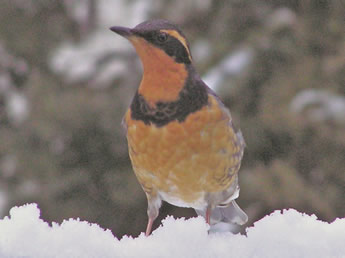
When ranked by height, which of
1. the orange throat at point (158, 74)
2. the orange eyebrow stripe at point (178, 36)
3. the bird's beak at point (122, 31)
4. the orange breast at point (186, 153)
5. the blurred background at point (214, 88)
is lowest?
the blurred background at point (214, 88)

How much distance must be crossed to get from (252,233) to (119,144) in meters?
3.08

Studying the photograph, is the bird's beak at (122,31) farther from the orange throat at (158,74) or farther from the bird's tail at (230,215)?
the bird's tail at (230,215)

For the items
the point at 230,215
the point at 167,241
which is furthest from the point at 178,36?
the point at 230,215

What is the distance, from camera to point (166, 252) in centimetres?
122

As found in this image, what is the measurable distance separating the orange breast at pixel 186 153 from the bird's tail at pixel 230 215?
0.41m

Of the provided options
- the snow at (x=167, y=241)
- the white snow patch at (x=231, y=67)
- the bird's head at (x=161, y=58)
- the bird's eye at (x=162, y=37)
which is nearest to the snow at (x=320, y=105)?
the white snow patch at (x=231, y=67)

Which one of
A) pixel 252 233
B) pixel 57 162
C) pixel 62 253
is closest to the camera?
pixel 62 253

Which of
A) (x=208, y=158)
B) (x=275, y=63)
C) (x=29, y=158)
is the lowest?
(x=29, y=158)

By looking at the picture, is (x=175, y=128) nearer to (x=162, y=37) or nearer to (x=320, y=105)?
(x=162, y=37)

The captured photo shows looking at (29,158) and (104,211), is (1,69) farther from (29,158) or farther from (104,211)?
(104,211)

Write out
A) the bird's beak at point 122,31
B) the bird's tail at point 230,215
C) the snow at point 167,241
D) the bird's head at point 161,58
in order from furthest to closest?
the bird's tail at point 230,215, the bird's head at point 161,58, the bird's beak at point 122,31, the snow at point 167,241

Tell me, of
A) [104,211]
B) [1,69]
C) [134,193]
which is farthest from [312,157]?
[1,69]

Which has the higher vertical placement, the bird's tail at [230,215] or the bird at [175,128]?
the bird at [175,128]

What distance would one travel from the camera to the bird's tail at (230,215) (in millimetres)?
2561
